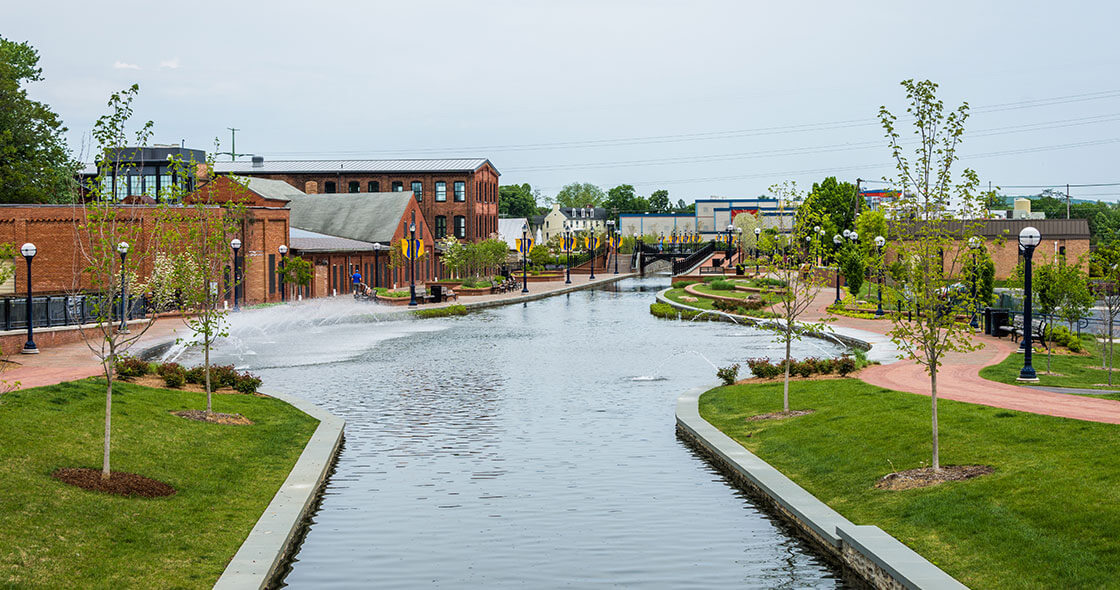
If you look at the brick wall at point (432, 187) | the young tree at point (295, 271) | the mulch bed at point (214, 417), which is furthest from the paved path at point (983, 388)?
the brick wall at point (432, 187)

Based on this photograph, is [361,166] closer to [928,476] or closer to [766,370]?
[766,370]

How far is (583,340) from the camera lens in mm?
41844

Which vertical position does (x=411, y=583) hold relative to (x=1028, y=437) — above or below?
below

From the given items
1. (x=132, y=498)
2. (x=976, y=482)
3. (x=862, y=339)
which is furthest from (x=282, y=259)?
(x=976, y=482)

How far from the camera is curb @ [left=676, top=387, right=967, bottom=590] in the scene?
1077cm

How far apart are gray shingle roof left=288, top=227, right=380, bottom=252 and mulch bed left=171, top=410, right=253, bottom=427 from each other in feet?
137

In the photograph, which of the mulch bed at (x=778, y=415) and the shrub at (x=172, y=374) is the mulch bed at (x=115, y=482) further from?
the mulch bed at (x=778, y=415)

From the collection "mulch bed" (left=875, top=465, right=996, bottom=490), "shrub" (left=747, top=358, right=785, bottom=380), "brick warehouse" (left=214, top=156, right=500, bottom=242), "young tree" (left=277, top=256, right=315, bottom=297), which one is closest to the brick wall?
"brick warehouse" (left=214, top=156, right=500, bottom=242)

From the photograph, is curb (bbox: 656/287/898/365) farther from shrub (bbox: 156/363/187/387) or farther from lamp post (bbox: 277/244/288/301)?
lamp post (bbox: 277/244/288/301)

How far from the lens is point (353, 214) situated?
286ft

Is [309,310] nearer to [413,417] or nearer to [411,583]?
[413,417]

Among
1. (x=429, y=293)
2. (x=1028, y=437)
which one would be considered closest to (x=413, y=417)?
(x=1028, y=437)

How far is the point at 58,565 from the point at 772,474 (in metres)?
9.91

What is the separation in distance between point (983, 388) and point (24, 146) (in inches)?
2344
